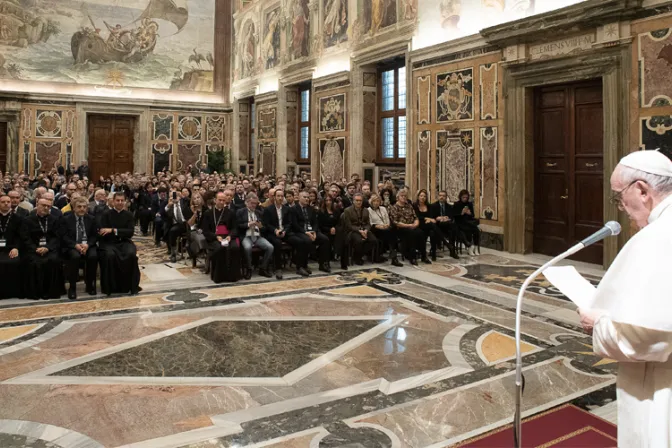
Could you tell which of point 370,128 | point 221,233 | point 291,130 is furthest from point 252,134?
point 221,233

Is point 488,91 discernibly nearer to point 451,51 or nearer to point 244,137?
point 451,51

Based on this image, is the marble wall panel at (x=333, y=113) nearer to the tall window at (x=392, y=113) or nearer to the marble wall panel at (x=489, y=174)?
the tall window at (x=392, y=113)

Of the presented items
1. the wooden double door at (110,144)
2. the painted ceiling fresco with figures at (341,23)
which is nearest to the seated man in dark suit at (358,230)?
the painted ceiling fresco with figures at (341,23)

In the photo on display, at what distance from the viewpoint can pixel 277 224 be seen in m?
8.84

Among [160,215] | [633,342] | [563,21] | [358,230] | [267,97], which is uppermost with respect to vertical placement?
[267,97]

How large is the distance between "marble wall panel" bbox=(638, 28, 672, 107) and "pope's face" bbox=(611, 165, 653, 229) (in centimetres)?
714

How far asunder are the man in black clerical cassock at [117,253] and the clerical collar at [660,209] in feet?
22.1

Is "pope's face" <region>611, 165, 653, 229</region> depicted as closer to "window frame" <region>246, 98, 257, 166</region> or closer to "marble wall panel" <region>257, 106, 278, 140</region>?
"marble wall panel" <region>257, 106, 278, 140</region>

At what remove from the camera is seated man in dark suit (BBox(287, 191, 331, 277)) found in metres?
8.70

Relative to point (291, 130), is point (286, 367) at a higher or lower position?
lower

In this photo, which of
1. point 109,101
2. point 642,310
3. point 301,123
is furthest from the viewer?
point 109,101

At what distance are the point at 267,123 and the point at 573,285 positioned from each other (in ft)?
62.6

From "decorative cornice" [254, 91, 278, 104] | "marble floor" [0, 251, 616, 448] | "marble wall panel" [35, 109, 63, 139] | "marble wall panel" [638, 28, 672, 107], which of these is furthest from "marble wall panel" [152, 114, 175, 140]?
"marble wall panel" [638, 28, 672, 107]

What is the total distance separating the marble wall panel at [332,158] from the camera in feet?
50.9
